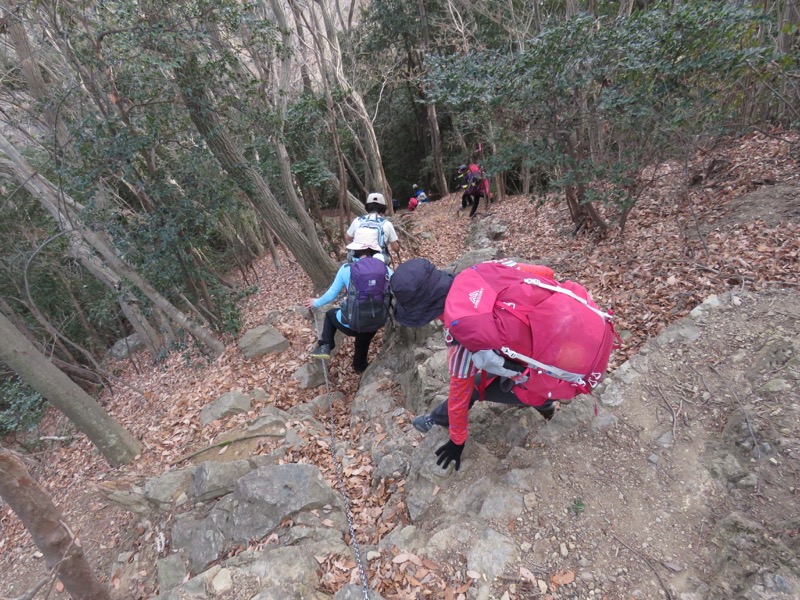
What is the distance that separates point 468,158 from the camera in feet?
53.8

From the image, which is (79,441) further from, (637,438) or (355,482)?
(637,438)

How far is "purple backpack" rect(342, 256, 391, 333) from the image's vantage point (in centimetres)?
437

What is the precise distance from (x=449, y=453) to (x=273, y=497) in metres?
1.68

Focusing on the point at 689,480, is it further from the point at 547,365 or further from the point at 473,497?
the point at 473,497

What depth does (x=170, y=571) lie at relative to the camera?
3.34 metres

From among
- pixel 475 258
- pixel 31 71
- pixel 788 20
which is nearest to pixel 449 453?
pixel 475 258

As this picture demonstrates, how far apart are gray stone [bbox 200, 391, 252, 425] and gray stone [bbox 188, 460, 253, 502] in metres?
1.31

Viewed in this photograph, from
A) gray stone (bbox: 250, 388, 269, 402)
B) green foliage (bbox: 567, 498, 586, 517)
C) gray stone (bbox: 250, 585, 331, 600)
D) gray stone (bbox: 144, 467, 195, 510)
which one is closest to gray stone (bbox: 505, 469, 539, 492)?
green foliage (bbox: 567, 498, 586, 517)

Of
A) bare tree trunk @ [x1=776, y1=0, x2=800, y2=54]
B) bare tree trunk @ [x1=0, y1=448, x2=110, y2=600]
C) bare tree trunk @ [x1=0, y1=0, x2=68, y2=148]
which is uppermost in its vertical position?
bare tree trunk @ [x1=0, y1=0, x2=68, y2=148]

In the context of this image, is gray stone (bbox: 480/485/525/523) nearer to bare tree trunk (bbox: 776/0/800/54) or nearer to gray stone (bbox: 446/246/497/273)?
gray stone (bbox: 446/246/497/273)

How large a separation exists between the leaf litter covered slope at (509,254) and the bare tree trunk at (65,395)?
302 mm

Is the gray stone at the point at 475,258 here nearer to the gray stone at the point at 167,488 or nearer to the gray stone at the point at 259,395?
the gray stone at the point at 259,395

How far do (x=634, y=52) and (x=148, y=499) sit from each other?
7.45m

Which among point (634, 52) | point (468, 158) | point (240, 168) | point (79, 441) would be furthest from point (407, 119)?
point (79, 441)
